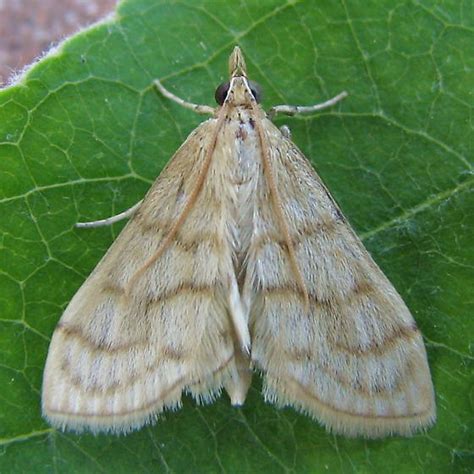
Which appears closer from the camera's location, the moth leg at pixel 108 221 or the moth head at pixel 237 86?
the moth head at pixel 237 86

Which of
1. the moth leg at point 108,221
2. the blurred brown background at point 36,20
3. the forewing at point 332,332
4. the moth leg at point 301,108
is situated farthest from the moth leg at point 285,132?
the blurred brown background at point 36,20

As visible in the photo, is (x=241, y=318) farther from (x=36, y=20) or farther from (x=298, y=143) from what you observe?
(x=36, y=20)

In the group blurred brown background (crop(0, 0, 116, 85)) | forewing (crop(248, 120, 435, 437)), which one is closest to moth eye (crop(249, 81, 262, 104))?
forewing (crop(248, 120, 435, 437))

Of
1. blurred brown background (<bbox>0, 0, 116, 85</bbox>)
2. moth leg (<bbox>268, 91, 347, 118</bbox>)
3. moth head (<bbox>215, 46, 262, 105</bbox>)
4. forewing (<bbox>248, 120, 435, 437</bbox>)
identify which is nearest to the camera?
forewing (<bbox>248, 120, 435, 437</bbox>)

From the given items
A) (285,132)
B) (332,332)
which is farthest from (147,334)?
(285,132)

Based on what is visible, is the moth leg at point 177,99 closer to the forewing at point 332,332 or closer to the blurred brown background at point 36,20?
the forewing at point 332,332

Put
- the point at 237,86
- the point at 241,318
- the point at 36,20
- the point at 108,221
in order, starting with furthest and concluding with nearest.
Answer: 1. the point at 36,20
2. the point at 108,221
3. the point at 237,86
4. the point at 241,318

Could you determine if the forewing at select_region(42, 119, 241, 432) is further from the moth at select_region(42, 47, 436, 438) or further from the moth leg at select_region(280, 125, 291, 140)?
the moth leg at select_region(280, 125, 291, 140)
